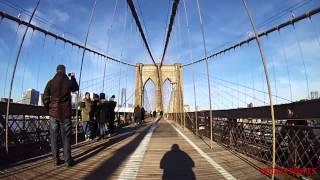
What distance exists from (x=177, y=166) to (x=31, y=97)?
1004 cm

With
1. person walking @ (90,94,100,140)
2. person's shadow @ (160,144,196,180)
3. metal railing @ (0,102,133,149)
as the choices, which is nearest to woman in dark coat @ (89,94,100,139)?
person walking @ (90,94,100,140)

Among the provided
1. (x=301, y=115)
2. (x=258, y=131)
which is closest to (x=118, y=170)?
(x=258, y=131)

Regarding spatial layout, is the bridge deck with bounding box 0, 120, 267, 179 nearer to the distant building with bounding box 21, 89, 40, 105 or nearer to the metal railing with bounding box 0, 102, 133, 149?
the metal railing with bounding box 0, 102, 133, 149

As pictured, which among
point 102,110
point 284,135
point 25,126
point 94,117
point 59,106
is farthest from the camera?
point 102,110

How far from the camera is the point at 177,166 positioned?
4.88 metres

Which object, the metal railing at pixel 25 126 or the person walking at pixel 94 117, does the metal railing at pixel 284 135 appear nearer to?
the person walking at pixel 94 117

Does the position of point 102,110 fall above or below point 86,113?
above

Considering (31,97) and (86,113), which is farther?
(31,97)

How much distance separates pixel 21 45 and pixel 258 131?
4.59 m

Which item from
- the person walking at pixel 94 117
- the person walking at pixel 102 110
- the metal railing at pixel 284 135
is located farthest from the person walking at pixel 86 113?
the metal railing at pixel 284 135

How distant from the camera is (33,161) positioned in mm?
5125

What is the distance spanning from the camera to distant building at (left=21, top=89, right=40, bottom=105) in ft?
43.4

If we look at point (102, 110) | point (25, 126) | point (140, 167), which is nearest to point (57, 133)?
point (140, 167)

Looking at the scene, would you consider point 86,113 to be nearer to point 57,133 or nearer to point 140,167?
point 57,133
